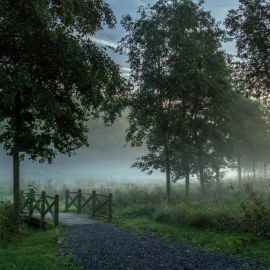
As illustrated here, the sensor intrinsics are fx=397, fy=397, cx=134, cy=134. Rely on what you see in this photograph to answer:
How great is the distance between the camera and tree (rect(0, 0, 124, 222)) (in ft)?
50.4

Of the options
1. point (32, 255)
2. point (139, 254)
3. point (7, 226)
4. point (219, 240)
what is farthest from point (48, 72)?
point (219, 240)

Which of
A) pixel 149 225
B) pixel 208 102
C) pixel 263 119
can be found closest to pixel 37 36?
pixel 149 225

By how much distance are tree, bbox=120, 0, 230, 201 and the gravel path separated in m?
11.8

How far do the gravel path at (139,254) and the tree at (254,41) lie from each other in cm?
1077

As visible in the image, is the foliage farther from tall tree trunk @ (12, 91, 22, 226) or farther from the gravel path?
tall tree trunk @ (12, 91, 22, 226)

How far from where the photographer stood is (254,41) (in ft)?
70.7

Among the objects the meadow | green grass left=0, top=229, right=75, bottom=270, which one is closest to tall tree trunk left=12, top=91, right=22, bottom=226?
green grass left=0, top=229, right=75, bottom=270

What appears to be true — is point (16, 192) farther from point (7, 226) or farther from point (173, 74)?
point (173, 74)

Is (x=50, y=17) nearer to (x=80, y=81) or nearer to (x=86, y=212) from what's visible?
(x=80, y=81)

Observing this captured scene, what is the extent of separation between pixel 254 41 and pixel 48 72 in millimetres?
11333

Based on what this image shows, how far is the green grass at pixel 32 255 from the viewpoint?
10790 millimetres

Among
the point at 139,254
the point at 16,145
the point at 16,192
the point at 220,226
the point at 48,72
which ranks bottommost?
the point at 139,254

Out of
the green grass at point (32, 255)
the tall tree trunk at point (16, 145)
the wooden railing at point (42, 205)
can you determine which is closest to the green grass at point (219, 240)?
the wooden railing at point (42, 205)

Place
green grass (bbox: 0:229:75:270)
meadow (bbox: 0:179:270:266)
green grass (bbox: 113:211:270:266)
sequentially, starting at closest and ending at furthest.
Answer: green grass (bbox: 0:229:75:270), green grass (bbox: 113:211:270:266), meadow (bbox: 0:179:270:266)
